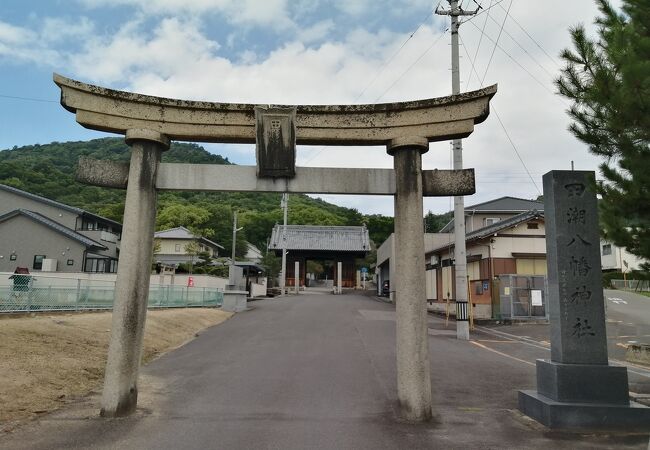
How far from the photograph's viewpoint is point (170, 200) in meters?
69.6

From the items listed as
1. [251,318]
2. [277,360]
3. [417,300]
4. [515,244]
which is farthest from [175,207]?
[417,300]

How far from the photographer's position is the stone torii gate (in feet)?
23.7

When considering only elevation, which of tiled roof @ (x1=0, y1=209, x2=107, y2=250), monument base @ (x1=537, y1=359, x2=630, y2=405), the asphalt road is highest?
tiled roof @ (x1=0, y1=209, x2=107, y2=250)

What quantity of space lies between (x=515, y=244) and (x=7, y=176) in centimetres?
5480

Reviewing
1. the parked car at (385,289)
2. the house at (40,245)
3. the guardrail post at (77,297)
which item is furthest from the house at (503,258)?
Result: the house at (40,245)

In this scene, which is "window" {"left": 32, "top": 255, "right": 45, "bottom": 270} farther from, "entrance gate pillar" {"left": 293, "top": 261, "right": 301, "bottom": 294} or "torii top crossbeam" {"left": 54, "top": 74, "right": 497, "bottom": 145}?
"torii top crossbeam" {"left": 54, "top": 74, "right": 497, "bottom": 145}

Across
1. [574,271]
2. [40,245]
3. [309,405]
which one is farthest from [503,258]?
[40,245]

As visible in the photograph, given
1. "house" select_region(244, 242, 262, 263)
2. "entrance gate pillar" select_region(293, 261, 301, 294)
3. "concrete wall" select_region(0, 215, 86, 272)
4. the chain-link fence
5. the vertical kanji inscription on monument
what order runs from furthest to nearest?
"house" select_region(244, 242, 262, 263)
"entrance gate pillar" select_region(293, 261, 301, 294)
"concrete wall" select_region(0, 215, 86, 272)
the chain-link fence
the vertical kanji inscription on monument

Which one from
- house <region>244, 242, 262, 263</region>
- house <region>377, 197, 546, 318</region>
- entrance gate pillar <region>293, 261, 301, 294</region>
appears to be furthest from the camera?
house <region>244, 242, 262, 263</region>

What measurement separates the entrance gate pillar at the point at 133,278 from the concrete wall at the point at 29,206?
3614 centimetres

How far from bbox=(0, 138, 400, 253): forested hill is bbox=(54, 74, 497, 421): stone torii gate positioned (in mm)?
37760

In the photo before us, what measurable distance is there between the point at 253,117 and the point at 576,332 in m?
6.25

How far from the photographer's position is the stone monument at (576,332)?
6.73 m

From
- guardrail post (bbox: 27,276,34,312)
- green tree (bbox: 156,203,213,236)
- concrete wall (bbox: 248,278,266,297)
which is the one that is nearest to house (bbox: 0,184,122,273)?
concrete wall (bbox: 248,278,266,297)
